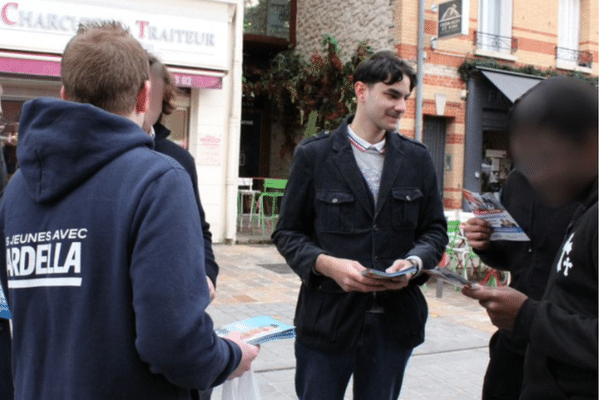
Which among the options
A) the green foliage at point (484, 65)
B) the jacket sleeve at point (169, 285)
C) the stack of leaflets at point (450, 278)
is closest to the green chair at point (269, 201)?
the green foliage at point (484, 65)

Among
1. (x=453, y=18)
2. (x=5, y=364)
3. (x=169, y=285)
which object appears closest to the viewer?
(x=169, y=285)

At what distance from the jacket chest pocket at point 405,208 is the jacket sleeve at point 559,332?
115cm

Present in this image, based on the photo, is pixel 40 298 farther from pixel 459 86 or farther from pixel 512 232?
pixel 459 86

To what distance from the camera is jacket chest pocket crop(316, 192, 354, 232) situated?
114 inches

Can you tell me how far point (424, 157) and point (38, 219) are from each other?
6.44ft

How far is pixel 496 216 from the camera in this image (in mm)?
2508

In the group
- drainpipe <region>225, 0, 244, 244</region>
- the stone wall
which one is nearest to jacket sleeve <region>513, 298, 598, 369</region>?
drainpipe <region>225, 0, 244, 244</region>

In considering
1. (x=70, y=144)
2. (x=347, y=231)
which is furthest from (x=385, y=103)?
(x=70, y=144)

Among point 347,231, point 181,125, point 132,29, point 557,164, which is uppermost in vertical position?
point 132,29

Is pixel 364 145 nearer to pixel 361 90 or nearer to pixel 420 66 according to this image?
pixel 361 90

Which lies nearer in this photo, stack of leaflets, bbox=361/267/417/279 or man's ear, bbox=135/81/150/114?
man's ear, bbox=135/81/150/114

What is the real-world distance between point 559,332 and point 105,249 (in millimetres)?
1195

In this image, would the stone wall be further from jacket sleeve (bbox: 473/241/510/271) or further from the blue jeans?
the blue jeans

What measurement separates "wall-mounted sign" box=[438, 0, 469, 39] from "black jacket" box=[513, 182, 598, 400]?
11373 mm
